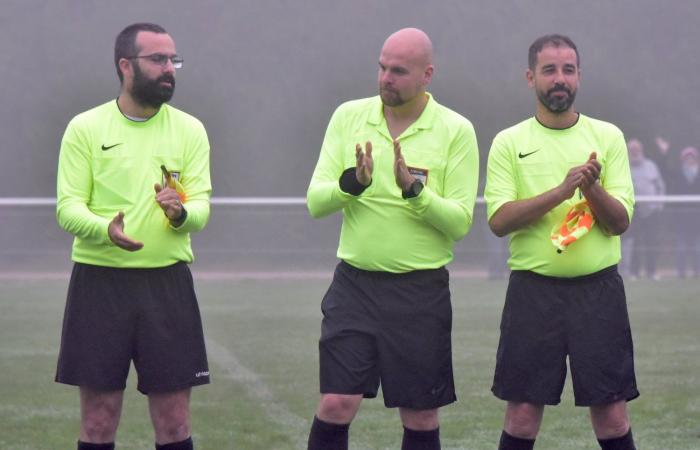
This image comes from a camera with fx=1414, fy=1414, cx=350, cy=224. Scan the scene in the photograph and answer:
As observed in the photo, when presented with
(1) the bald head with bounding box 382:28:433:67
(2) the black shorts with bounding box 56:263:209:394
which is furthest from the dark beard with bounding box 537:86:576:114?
(2) the black shorts with bounding box 56:263:209:394

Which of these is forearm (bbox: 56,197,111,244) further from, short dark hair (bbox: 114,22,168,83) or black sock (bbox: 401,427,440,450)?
black sock (bbox: 401,427,440,450)

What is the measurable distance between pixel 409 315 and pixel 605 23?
10334mm

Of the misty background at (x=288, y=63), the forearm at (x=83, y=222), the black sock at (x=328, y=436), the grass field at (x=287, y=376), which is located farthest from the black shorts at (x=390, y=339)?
the misty background at (x=288, y=63)

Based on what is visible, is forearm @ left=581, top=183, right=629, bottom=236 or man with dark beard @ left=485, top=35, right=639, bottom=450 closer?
forearm @ left=581, top=183, right=629, bottom=236

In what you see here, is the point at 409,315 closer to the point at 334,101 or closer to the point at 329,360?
the point at 329,360

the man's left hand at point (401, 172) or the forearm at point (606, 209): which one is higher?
the man's left hand at point (401, 172)

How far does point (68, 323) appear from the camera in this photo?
16.1ft

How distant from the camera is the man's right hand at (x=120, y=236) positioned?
15.0 feet

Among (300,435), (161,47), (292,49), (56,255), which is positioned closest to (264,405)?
(300,435)

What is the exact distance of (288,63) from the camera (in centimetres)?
1462

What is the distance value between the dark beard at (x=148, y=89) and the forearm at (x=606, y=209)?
1462 mm

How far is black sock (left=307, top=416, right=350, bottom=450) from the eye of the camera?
15.8 feet

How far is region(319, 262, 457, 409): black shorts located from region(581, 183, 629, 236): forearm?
22.9 inches

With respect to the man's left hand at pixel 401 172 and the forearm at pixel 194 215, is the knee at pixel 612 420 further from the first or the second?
the forearm at pixel 194 215
